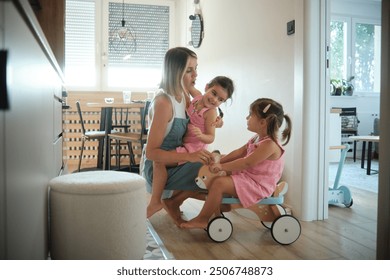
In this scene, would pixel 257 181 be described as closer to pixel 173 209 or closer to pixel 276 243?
pixel 276 243

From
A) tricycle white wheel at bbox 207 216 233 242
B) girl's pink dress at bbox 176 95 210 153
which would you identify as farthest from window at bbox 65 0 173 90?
tricycle white wheel at bbox 207 216 233 242

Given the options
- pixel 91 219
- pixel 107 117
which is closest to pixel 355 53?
pixel 107 117

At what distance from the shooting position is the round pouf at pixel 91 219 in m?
1.20

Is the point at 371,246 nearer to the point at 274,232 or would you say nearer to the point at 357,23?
the point at 274,232

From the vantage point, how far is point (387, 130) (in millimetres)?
1186

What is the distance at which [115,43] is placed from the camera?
4.96 m

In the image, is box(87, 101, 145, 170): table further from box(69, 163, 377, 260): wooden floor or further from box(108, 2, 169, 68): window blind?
box(69, 163, 377, 260): wooden floor

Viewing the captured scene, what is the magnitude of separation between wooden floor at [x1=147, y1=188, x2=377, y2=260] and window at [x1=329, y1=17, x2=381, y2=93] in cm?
439

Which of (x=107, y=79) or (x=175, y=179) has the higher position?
(x=107, y=79)

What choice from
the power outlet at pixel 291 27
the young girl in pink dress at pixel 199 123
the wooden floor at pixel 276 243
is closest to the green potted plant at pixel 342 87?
the power outlet at pixel 291 27

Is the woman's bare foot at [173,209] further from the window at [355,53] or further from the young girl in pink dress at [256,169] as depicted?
the window at [355,53]
